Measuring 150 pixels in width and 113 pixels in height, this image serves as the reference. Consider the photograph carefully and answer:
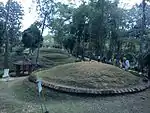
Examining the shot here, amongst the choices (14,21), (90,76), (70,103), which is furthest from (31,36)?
(70,103)

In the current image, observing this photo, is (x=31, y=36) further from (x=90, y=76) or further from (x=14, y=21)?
(x=90, y=76)

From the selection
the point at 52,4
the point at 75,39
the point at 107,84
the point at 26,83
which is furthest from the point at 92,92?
the point at 75,39

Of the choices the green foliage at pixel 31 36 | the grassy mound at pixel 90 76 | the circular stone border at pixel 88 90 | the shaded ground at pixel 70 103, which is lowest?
the shaded ground at pixel 70 103

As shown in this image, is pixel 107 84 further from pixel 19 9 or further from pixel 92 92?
pixel 19 9

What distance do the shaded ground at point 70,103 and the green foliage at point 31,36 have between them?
56.7ft

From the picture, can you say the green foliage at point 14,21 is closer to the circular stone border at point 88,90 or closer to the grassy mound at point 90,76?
the grassy mound at point 90,76

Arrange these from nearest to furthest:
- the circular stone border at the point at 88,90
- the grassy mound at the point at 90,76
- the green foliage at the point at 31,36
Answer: the circular stone border at the point at 88,90
the grassy mound at the point at 90,76
the green foliage at the point at 31,36

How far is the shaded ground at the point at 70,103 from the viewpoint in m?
8.88

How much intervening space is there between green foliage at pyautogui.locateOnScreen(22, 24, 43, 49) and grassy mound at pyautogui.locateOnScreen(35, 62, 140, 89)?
632 inches

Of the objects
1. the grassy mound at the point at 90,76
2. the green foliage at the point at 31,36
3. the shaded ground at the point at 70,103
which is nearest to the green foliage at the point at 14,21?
the green foliage at the point at 31,36

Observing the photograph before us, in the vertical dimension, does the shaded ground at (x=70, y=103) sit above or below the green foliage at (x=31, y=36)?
below

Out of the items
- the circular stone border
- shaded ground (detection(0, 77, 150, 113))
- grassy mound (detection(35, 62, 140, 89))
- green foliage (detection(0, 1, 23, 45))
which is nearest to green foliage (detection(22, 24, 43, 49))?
green foliage (detection(0, 1, 23, 45))

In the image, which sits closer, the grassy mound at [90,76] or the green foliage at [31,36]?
the grassy mound at [90,76]

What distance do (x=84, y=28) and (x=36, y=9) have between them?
7.93 metres
